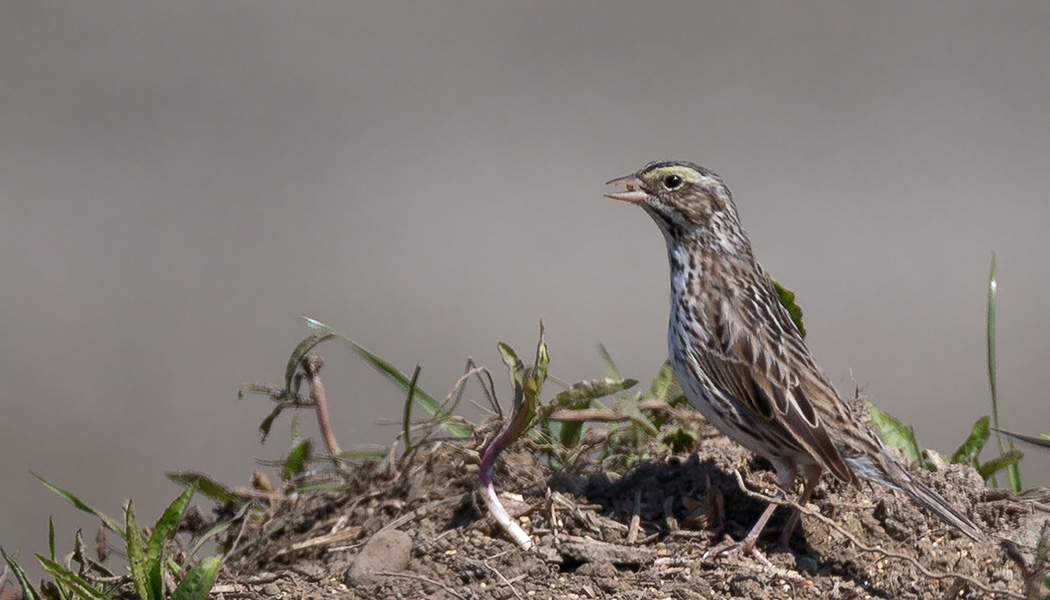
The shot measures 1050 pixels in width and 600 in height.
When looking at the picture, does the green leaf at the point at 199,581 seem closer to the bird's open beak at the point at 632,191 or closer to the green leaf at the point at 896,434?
the bird's open beak at the point at 632,191

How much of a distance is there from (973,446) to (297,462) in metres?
3.12

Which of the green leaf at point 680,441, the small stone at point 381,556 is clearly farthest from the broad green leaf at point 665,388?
the small stone at point 381,556

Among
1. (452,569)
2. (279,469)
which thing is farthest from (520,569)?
(279,469)

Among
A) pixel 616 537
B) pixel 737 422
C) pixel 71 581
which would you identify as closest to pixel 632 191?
pixel 737 422

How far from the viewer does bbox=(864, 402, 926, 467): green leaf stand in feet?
19.1

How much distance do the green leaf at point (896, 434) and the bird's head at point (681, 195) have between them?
1131mm

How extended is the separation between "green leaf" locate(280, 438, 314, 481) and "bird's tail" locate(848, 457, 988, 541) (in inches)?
96.1

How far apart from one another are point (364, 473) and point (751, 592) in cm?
176

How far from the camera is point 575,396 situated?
15.6ft

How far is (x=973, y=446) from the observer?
19.5 ft

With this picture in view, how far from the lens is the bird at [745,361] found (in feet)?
16.5

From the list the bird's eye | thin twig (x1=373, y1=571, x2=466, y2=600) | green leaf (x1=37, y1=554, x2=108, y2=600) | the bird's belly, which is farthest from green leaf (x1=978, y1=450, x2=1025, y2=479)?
green leaf (x1=37, y1=554, x2=108, y2=600)

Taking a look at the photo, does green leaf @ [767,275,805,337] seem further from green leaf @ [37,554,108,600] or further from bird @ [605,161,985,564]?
green leaf @ [37,554,108,600]

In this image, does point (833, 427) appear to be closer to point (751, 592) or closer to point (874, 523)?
point (874, 523)
